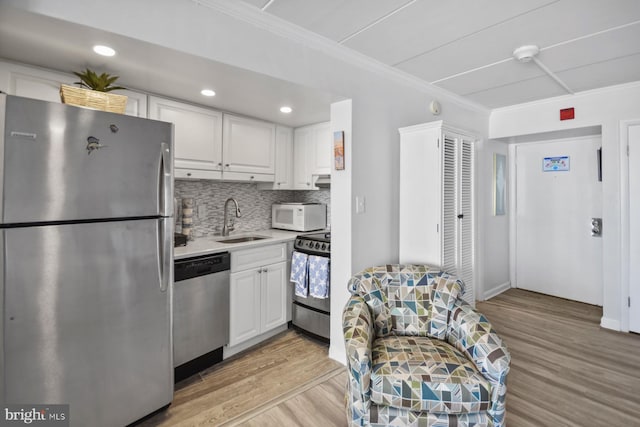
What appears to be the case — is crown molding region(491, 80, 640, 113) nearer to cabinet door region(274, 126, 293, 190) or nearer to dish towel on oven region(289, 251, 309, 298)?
cabinet door region(274, 126, 293, 190)

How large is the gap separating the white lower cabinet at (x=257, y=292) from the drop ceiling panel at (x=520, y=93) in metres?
2.65

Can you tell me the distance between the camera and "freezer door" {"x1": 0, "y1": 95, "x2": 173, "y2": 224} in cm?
131

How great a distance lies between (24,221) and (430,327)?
84.7 inches

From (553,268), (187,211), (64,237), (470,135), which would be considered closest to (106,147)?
(64,237)

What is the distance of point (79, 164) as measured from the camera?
1470 mm

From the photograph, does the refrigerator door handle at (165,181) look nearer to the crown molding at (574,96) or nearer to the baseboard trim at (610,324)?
the crown molding at (574,96)

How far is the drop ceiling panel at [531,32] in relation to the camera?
5.89 ft

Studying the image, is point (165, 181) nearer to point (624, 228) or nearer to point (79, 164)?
point (79, 164)

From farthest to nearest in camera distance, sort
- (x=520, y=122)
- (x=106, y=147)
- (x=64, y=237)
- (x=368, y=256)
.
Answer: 1. (x=520, y=122)
2. (x=368, y=256)
3. (x=106, y=147)
4. (x=64, y=237)

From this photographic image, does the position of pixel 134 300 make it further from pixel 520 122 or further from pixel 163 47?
pixel 520 122

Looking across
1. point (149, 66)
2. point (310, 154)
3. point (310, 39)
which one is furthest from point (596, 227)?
point (149, 66)

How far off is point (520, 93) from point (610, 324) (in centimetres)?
245

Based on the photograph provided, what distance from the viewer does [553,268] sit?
3959mm

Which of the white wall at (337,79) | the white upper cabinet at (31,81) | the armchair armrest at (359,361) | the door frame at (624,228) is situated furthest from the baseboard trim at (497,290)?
the white upper cabinet at (31,81)
